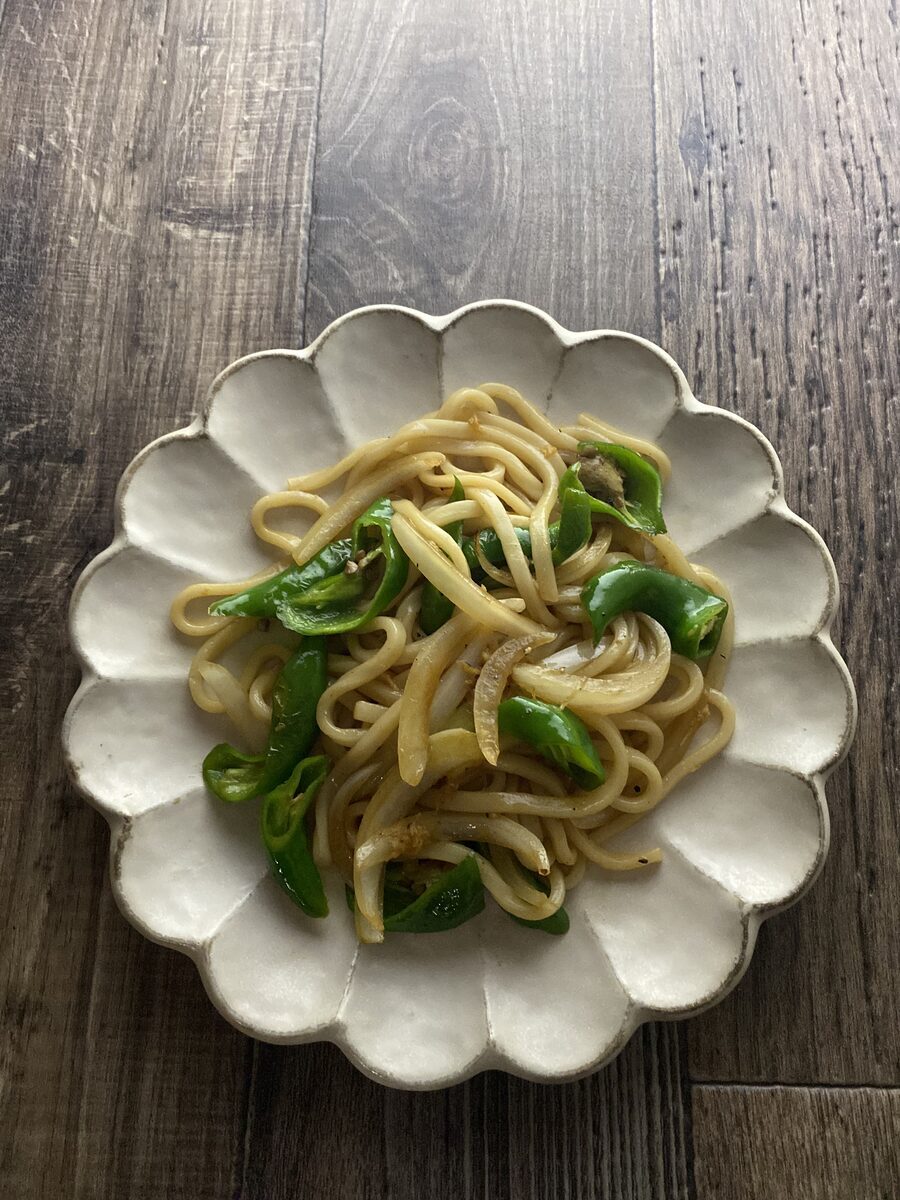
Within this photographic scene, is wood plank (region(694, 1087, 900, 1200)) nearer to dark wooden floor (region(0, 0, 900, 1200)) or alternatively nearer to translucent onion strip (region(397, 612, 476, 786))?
dark wooden floor (region(0, 0, 900, 1200))

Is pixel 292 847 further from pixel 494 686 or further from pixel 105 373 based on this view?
pixel 105 373

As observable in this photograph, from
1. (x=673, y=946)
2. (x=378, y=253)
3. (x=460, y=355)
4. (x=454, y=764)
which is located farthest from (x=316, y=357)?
(x=673, y=946)

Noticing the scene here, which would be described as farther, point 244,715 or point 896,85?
point 896,85

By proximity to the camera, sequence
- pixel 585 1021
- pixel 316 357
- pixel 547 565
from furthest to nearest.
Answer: pixel 316 357
pixel 547 565
pixel 585 1021

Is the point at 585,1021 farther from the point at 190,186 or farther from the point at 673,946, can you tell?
the point at 190,186

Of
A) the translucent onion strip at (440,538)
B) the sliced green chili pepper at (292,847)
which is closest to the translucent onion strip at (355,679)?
the sliced green chili pepper at (292,847)

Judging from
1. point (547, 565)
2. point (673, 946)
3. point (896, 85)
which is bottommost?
point (673, 946)
